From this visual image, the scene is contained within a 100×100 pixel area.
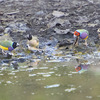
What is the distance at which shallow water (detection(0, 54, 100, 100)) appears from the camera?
18.4 feet

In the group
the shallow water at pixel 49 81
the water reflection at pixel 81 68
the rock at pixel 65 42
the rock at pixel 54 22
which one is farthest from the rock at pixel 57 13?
the water reflection at pixel 81 68

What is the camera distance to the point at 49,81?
6500 mm

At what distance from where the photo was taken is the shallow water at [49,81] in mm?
5605

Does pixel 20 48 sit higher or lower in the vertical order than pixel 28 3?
lower

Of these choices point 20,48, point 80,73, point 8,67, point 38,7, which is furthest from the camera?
point 38,7

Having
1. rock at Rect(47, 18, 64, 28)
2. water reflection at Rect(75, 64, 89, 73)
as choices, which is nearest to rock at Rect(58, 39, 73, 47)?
rock at Rect(47, 18, 64, 28)

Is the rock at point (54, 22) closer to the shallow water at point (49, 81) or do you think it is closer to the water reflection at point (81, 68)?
the shallow water at point (49, 81)

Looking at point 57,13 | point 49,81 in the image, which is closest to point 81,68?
point 49,81

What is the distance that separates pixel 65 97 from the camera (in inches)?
215

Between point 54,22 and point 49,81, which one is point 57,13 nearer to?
point 54,22

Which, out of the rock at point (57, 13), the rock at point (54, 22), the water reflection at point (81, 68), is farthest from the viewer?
the rock at point (57, 13)

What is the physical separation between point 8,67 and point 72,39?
3.24 metres

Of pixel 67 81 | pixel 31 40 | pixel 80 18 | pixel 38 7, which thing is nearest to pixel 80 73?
pixel 67 81

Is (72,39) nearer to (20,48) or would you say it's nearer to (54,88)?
(20,48)
